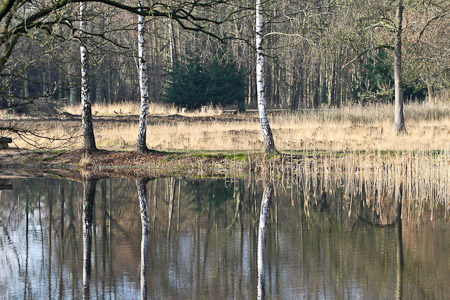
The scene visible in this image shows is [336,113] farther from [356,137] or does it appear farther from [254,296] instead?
[254,296]

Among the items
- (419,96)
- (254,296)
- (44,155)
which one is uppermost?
(419,96)

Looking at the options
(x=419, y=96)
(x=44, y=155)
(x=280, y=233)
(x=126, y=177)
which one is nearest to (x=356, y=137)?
(x=126, y=177)

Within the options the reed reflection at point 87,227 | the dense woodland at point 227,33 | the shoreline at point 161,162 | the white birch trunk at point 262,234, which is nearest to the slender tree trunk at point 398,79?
the dense woodland at point 227,33

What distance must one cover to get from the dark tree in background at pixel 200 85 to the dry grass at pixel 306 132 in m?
7.88

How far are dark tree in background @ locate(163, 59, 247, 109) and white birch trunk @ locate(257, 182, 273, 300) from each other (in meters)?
24.6

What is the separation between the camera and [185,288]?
973 cm

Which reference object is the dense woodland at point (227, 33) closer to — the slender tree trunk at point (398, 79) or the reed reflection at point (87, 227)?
the slender tree trunk at point (398, 79)

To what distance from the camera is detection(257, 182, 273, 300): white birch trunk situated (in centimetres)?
980

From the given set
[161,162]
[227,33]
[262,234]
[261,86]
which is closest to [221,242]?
[262,234]

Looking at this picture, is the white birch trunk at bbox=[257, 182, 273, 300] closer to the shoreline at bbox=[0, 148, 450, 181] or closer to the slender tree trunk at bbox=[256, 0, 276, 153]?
the shoreline at bbox=[0, 148, 450, 181]

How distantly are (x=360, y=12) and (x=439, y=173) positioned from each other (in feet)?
30.7

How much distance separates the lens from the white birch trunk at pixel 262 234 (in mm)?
9803

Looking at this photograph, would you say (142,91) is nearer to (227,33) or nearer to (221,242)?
(227,33)

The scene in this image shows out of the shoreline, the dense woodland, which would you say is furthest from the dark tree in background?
the shoreline
